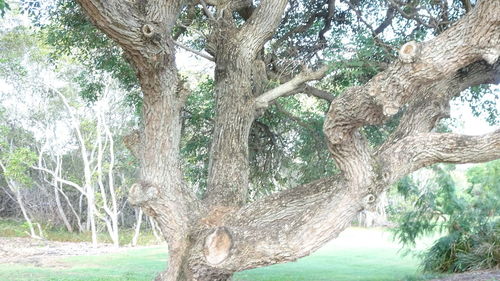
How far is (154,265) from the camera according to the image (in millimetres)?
15422

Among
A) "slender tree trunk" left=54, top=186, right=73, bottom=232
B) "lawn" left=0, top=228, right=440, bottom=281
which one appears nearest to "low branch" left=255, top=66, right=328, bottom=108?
"lawn" left=0, top=228, right=440, bottom=281

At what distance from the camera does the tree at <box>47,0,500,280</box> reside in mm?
4184

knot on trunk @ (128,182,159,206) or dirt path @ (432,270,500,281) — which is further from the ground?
knot on trunk @ (128,182,159,206)

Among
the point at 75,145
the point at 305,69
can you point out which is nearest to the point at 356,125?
the point at 305,69

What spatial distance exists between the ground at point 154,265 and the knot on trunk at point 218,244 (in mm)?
5718

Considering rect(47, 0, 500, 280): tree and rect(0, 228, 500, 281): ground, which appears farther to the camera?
rect(0, 228, 500, 281): ground

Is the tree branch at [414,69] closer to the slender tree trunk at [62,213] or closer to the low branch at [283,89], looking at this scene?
the low branch at [283,89]

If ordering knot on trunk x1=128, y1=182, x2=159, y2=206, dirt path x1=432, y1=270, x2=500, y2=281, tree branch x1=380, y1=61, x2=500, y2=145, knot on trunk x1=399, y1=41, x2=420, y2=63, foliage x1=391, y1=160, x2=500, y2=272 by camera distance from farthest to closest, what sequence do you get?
foliage x1=391, y1=160, x2=500, y2=272
dirt path x1=432, y1=270, x2=500, y2=281
tree branch x1=380, y1=61, x2=500, y2=145
knot on trunk x1=128, y1=182, x2=159, y2=206
knot on trunk x1=399, y1=41, x2=420, y2=63

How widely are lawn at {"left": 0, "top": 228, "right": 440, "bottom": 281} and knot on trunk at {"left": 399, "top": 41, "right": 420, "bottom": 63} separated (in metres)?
7.66

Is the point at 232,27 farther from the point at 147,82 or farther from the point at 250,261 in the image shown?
the point at 250,261

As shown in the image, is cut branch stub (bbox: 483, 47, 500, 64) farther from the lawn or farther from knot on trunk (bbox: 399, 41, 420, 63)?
the lawn

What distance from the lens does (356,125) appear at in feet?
13.9

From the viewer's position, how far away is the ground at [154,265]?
1243 cm

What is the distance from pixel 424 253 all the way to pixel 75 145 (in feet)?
63.5
